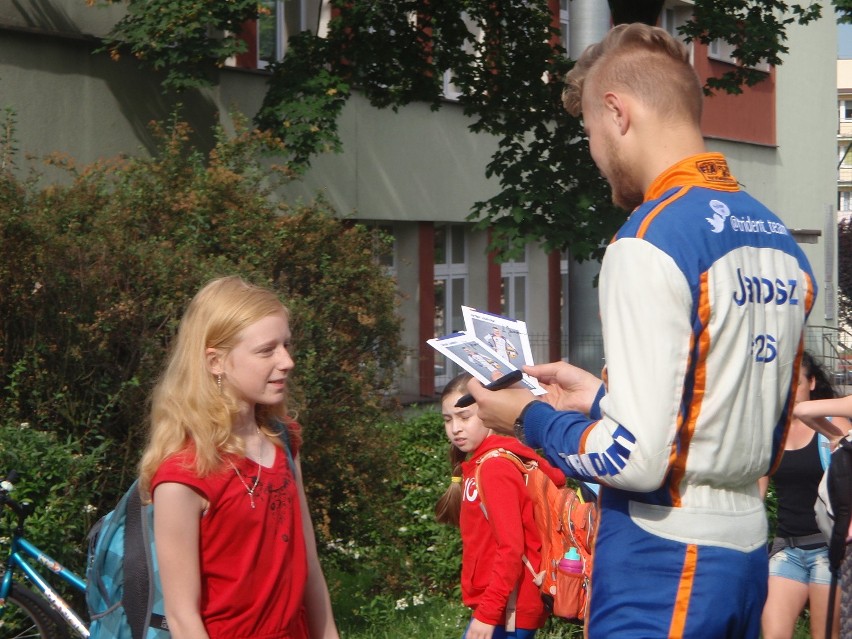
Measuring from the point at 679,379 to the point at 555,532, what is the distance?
2.62 m

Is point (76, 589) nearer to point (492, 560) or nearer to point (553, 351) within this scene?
point (492, 560)

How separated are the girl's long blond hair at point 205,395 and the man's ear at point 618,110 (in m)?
1.22

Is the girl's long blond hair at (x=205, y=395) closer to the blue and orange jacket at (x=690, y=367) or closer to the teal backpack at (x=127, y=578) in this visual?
the teal backpack at (x=127, y=578)

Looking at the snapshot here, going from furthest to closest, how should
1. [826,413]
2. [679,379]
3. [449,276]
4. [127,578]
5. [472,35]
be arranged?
[449,276] → [472,35] → [826,413] → [127,578] → [679,379]

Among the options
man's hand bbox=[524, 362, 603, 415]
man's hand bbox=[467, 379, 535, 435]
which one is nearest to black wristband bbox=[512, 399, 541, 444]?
man's hand bbox=[467, 379, 535, 435]

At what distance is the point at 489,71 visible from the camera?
15.1 metres

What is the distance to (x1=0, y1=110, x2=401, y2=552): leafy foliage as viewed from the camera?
6203 millimetres

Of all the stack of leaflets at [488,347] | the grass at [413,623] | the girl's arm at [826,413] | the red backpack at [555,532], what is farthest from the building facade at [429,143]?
the stack of leaflets at [488,347]

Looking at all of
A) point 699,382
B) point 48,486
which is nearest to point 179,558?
point 699,382

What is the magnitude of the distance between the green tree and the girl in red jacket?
7.47 metres

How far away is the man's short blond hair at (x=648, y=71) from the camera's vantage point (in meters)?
2.67

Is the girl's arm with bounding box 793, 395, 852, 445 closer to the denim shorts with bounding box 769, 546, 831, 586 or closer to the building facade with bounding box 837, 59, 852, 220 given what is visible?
the denim shorts with bounding box 769, 546, 831, 586

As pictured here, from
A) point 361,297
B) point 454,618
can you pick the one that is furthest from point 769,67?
point 454,618

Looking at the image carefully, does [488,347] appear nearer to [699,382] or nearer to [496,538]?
[699,382]
